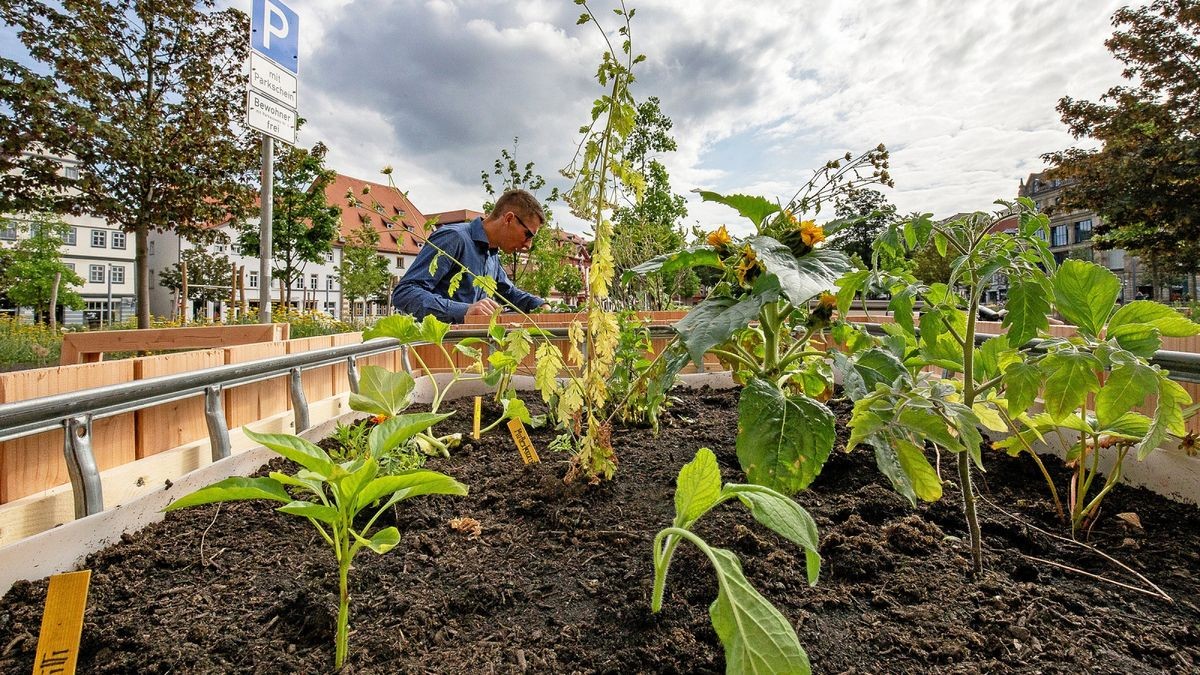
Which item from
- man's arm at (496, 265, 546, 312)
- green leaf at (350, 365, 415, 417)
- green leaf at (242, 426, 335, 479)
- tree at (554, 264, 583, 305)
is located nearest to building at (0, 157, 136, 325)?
tree at (554, 264, 583, 305)

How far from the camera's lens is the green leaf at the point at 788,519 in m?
0.70

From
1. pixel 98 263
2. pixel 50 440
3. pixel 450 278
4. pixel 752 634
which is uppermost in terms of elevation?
pixel 98 263

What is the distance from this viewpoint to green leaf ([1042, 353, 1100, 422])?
891mm

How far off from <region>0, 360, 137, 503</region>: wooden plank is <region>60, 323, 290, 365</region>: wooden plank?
1494 millimetres

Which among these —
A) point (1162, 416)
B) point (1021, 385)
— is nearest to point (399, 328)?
point (1021, 385)

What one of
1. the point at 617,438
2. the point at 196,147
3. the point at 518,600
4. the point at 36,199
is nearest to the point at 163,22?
the point at 196,147

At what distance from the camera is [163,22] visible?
26.8ft

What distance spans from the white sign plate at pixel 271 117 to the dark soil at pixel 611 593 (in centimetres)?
457

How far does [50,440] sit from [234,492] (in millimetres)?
952

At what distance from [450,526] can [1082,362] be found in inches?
52.0

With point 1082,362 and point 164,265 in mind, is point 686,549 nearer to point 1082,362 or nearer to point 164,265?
point 1082,362

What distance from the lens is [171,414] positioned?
161 cm

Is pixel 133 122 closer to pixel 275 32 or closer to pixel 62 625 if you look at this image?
pixel 275 32

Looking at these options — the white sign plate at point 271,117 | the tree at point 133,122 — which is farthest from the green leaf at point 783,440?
the tree at point 133,122
